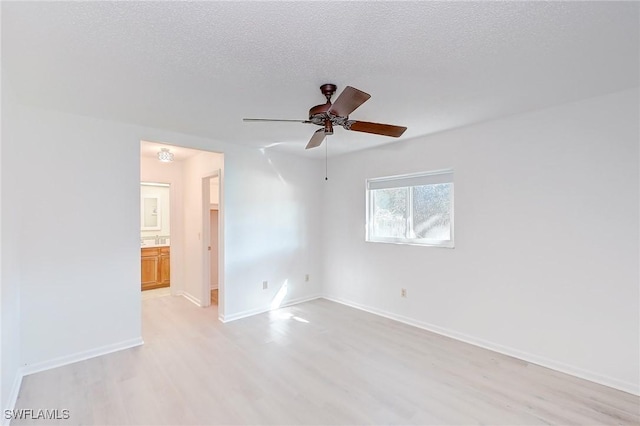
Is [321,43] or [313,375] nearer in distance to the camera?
[321,43]

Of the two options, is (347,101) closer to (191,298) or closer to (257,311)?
(257,311)

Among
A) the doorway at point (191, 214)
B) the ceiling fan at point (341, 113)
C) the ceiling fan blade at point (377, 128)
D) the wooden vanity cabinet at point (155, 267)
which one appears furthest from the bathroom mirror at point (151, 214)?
the ceiling fan blade at point (377, 128)

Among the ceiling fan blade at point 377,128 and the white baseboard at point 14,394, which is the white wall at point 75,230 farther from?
the ceiling fan blade at point 377,128

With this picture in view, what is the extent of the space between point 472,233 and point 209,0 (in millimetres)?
3100

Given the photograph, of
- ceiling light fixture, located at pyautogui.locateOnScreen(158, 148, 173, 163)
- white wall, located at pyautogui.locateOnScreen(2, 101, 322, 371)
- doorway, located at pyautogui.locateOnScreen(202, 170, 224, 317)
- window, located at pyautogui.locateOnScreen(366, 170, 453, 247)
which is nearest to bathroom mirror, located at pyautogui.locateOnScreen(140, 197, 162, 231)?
doorway, located at pyautogui.locateOnScreen(202, 170, 224, 317)

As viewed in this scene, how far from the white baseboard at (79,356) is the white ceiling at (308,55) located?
89.0 inches

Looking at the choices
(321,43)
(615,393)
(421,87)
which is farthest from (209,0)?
(615,393)

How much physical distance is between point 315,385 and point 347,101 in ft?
7.10

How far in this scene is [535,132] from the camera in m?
2.81

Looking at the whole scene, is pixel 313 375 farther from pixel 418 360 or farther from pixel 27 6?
pixel 27 6

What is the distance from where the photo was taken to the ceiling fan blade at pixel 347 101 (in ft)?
5.94

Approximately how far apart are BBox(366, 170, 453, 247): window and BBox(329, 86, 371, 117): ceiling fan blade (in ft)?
6.44

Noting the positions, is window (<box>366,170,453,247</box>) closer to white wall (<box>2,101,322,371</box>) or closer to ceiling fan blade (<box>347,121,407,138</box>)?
ceiling fan blade (<box>347,121,407,138</box>)

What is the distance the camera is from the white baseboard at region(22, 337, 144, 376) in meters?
2.62
